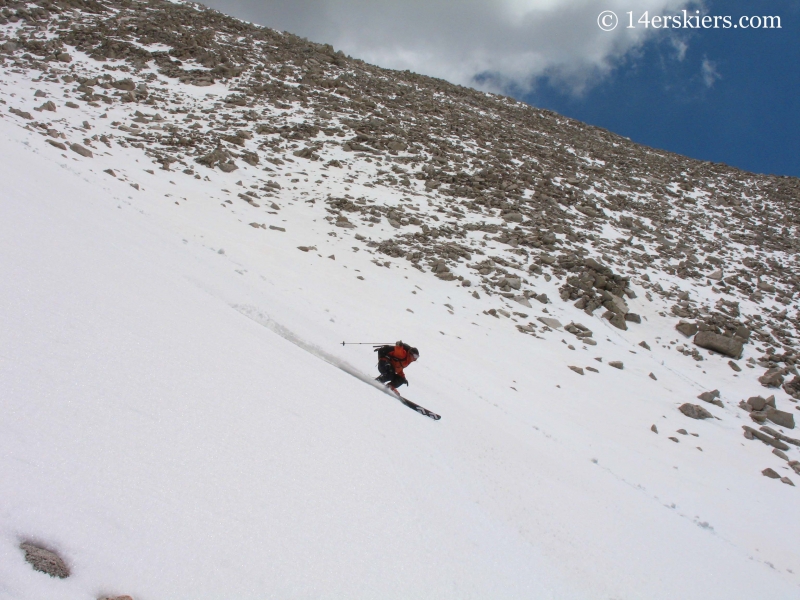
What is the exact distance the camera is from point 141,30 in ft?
112

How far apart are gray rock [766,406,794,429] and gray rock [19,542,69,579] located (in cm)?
1583

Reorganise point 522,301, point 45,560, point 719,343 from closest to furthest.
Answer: point 45,560
point 719,343
point 522,301

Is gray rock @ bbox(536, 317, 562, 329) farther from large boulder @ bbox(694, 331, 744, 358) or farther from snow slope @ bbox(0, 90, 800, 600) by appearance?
snow slope @ bbox(0, 90, 800, 600)

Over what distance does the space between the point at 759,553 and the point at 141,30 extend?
147ft

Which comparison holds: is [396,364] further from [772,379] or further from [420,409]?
[772,379]

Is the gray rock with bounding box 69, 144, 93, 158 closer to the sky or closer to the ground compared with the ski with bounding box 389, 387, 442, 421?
closer to the sky

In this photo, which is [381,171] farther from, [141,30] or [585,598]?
[141,30]

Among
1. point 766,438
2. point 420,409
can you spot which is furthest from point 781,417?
point 420,409

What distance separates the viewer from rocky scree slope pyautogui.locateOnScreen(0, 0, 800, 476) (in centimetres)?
1658

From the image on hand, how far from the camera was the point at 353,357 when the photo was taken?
7.21 meters

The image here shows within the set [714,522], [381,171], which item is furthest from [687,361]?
[381,171]

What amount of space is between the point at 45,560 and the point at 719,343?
18.8 meters

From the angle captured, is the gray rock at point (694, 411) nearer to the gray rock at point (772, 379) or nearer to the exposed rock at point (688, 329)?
the gray rock at point (772, 379)

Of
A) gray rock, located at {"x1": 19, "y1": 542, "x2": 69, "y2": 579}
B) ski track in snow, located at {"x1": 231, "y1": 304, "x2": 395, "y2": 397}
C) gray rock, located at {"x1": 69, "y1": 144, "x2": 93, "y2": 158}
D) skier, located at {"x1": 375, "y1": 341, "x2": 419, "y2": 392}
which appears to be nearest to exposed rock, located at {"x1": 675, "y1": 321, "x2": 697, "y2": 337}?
skier, located at {"x1": 375, "y1": 341, "x2": 419, "y2": 392}
